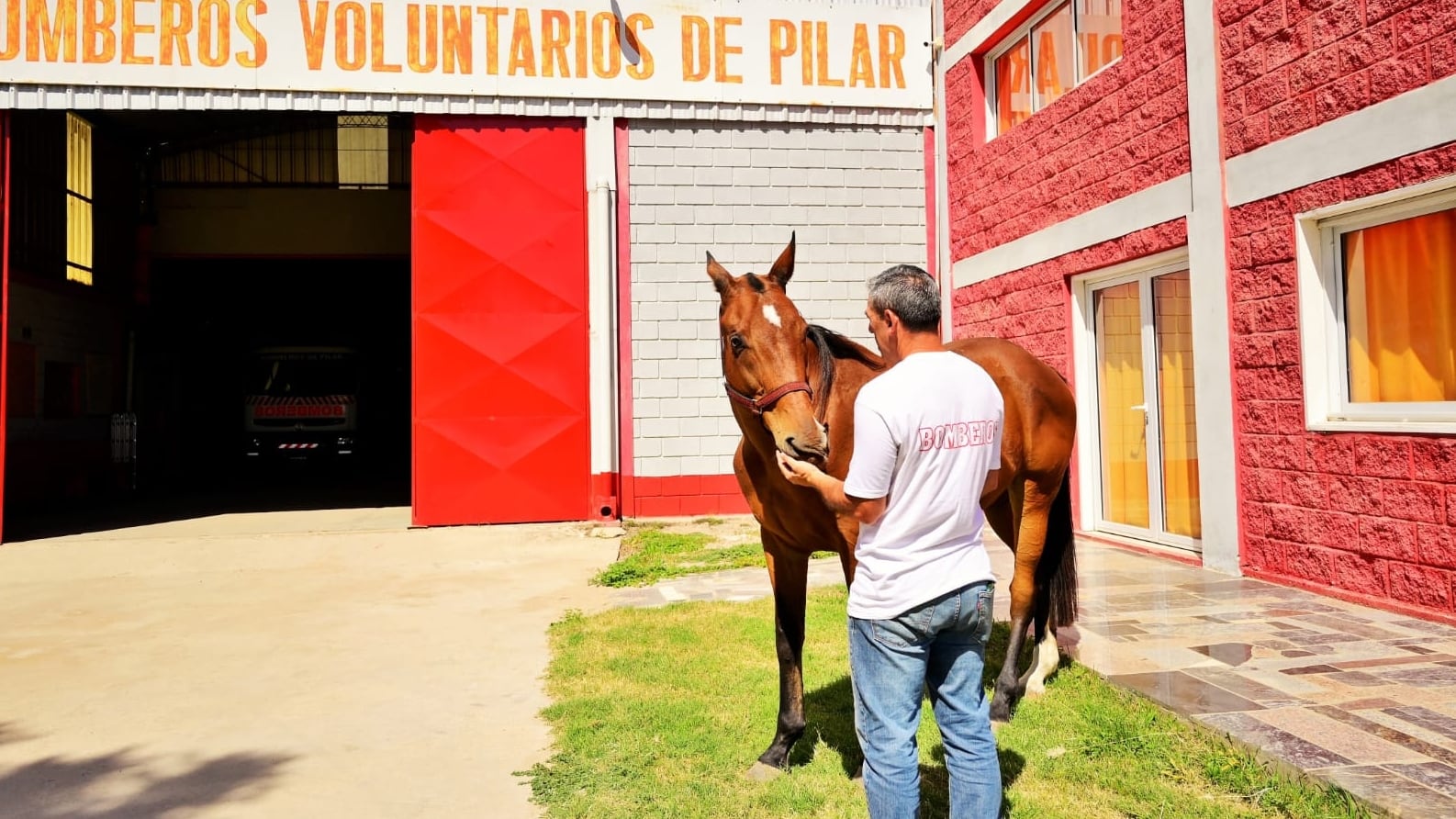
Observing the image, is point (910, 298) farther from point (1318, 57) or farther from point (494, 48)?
point (494, 48)

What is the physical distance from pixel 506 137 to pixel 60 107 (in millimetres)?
5036

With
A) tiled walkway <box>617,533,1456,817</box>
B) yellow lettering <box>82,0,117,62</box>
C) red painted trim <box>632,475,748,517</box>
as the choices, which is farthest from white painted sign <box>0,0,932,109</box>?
tiled walkway <box>617,533,1456,817</box>

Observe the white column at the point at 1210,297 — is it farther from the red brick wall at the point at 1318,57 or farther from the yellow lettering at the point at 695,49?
the yellow lettering at the point at 695,49

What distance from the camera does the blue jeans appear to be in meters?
2.21

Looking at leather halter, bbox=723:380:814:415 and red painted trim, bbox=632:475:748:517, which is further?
red painted trim, bbox=632:475:748:517

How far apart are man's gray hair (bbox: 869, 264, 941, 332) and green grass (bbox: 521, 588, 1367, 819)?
1.73 metres

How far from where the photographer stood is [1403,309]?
545cm

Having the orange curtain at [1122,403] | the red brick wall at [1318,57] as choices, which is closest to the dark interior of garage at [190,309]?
the orange curtain at [1122,403]

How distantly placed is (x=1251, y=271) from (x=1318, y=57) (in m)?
1.44

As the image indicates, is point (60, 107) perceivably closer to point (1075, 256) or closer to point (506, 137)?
point (506, 137)

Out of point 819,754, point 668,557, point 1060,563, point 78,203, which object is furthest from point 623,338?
point 78,203

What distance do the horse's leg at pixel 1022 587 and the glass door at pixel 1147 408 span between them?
370 cm

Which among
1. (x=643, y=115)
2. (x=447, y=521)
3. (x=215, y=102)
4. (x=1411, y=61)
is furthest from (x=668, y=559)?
(x=215, y=102)

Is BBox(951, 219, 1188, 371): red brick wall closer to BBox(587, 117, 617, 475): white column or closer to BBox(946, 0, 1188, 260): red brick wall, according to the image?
BBox(946, 0, 1188, 260): red brick wall
